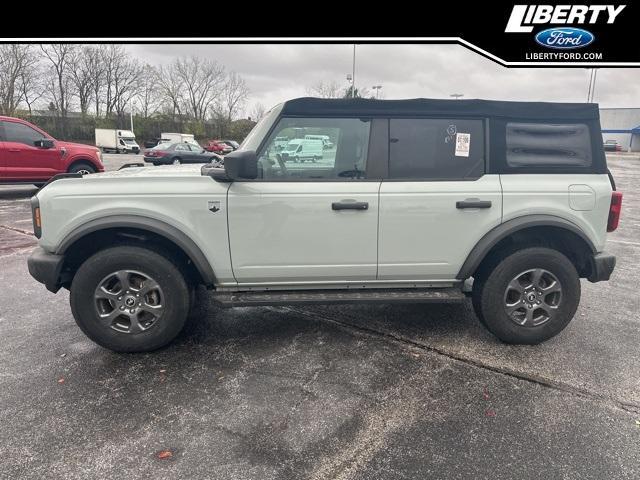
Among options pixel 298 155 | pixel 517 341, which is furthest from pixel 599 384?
pixel 298 155

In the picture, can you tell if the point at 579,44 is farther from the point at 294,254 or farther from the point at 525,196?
the point at 294,254

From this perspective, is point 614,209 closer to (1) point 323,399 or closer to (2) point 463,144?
(2) point 463,144

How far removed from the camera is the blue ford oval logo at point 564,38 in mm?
8641

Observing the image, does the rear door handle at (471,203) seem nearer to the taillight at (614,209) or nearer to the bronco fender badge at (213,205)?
the taillight at (614,209)

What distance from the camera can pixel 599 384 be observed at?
287cm

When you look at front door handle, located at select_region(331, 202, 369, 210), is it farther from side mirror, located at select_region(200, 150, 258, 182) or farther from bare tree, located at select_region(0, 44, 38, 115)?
bare tree, located at select_region(0, 44, 38, 115)

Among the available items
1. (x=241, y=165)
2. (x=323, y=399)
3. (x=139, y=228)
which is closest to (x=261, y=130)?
(x=241, y=165)

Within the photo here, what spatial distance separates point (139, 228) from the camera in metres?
3.00

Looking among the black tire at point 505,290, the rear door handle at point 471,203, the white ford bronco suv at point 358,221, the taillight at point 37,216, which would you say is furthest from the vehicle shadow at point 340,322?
the taillight at point 37,216

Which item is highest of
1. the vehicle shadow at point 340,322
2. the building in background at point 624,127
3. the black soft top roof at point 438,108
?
the building in background at point 624,127

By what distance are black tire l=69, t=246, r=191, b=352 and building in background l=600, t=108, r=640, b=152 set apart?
3081 inches

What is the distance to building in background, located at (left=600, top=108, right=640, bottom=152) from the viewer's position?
211ft

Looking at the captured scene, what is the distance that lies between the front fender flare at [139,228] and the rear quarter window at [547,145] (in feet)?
8.53

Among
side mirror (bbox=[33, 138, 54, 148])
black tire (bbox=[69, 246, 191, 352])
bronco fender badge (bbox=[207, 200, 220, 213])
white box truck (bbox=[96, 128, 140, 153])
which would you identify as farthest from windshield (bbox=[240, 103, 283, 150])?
white box truck (bbox=[96, 128, 140, 153])
